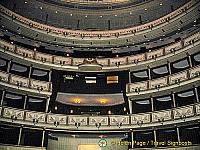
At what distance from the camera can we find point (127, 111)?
97.3 ft

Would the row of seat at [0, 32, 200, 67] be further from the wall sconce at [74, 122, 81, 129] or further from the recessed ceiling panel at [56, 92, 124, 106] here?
the wall sconce at [74, 122, 81, 129]

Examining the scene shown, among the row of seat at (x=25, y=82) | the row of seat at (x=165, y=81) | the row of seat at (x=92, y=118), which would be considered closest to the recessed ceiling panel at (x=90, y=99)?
the row of seat at (x=25, y=82)

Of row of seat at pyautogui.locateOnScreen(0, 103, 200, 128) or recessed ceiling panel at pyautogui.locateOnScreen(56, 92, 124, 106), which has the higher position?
recessed ceiling panel at pyautogui.locateOnScreen(56, 92, 124, 106)

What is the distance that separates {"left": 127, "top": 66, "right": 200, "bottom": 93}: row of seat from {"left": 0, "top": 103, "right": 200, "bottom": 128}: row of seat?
3.00 metres

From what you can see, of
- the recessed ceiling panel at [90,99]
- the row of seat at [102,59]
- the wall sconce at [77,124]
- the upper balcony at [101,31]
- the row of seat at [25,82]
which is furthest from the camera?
the recessed ceiling panel at [90,99]

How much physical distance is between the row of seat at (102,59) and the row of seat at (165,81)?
278 centimetres

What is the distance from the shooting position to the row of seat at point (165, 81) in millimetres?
25013

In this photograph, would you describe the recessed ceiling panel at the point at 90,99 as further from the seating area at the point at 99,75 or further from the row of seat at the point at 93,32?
the row of seat at the point at 93,32

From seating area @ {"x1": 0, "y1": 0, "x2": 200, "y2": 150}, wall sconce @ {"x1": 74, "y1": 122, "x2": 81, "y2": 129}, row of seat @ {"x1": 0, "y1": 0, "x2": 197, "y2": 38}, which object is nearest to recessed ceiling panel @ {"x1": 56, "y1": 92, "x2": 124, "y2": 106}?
seating area @ {"x1": 0, "y1": 0, "x2": 200, "y2": 150}

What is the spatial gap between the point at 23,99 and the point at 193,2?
71.1 feet

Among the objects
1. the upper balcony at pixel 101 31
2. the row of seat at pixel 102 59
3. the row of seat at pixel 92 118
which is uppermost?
the upper balcony at pixel 101 31

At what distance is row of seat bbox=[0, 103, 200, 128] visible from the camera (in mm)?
25453

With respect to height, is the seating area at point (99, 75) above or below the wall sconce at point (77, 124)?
above

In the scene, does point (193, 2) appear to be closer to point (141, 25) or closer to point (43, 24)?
point (141, 25)
